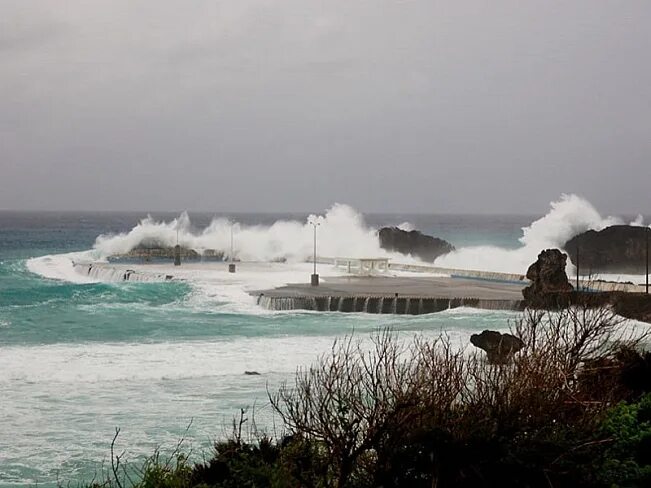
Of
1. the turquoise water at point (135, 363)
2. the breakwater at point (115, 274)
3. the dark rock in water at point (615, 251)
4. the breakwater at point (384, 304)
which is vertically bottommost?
the turquoise water at point (135, 363)

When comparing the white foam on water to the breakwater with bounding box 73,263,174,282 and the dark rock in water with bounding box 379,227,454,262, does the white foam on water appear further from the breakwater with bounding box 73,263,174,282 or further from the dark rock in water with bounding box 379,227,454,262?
the dark rock in water with bounding box 379,227,454,262

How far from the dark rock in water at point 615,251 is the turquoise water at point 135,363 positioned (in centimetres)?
4149

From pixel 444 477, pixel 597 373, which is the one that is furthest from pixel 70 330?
pixel 444 477

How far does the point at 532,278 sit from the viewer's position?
134ft

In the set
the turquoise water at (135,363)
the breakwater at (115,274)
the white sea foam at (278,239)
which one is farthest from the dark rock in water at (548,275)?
the white sea foam at (278,239)

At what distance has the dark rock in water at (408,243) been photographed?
298 ft

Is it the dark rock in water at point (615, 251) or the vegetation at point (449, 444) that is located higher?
Answer: the dark rock in water at point (615, 251)

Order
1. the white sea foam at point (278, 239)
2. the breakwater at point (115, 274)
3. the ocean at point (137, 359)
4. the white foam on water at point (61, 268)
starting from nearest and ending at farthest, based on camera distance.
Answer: the ocean at point (137, 359) < the breakwater at point (115, 274) < the white foam on water at point (61, 268) < the white sea foam at point (278, 239)

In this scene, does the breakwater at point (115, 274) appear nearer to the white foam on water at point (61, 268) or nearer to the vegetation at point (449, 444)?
the white foam on water at point (61, 268)

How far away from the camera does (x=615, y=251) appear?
257ft

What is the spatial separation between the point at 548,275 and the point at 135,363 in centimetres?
1988

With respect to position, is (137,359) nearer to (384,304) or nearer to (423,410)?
(384,304)

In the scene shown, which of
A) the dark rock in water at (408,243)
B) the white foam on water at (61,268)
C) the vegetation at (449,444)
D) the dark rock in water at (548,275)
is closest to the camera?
the vegetation at (449,444)

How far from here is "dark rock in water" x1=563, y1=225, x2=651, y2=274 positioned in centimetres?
7700
